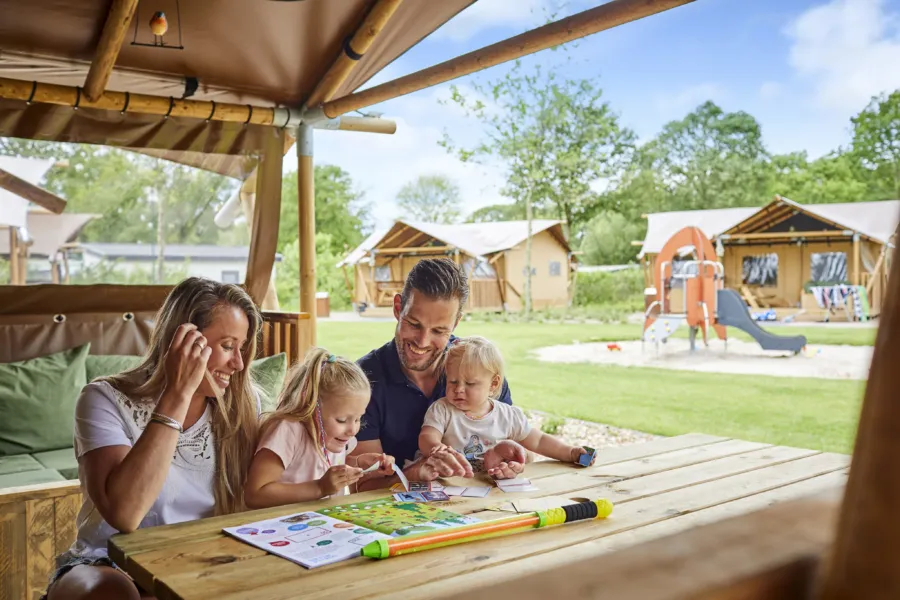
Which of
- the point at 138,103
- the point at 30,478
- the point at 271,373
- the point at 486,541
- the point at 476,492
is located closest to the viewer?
the point at 486,541

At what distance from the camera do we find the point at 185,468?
184cm

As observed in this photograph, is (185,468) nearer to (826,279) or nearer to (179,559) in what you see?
(179,559)

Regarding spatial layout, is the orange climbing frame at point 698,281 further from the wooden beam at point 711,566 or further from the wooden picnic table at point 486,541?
the wooden beam at point 711,566

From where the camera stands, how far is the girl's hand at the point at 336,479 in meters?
1.74

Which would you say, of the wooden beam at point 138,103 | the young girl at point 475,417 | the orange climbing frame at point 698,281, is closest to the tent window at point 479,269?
the orange climbing frame at point 698,281

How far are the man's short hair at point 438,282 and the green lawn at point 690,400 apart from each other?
419 cm

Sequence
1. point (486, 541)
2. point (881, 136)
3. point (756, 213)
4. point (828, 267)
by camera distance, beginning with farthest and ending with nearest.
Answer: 1. point (881, 136)
2. point (828, 267)
3. point (756, 213)
4. point (486, 541)

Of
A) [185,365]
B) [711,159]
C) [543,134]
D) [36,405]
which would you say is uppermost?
[711,159]

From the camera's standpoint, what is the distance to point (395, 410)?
2311 millimetres

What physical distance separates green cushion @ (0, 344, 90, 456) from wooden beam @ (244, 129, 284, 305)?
4.06ft

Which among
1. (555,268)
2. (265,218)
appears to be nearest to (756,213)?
(555,268)

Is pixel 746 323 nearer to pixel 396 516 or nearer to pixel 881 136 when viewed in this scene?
pixel 881 136

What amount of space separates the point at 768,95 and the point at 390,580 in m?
34.4

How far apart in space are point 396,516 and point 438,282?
2.80 ft
